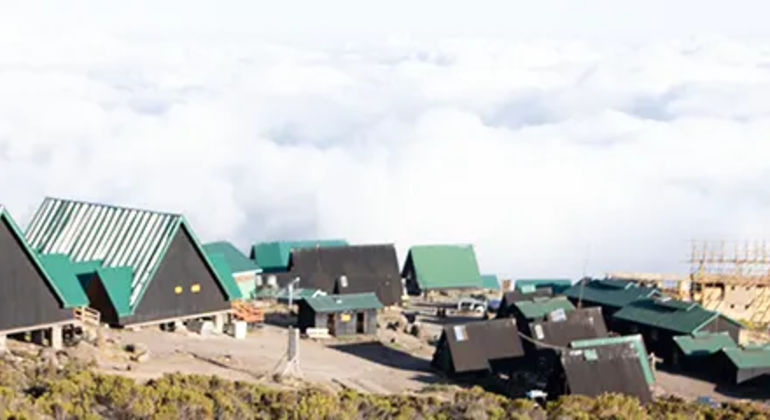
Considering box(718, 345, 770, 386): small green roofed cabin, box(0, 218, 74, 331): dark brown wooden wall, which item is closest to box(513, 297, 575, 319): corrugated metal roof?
box(718, 345, 770, 386): small green roofed cabin

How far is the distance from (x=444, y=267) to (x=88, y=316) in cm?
3109

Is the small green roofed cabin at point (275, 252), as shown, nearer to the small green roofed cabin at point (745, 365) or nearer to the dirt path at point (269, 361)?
the dirt path at point (269, 361)

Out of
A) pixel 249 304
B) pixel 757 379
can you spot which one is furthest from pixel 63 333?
pixel 757 379

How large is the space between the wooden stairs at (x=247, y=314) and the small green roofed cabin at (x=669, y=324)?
16959 millimetres

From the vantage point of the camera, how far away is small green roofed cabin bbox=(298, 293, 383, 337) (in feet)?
179

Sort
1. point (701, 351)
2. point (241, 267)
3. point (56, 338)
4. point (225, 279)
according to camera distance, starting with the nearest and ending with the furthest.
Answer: point (56, 338) → point (701, 351) → point (225, 279) → point (241, 267)

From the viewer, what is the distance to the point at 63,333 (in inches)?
1785

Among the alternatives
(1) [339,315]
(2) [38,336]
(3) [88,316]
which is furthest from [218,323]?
(2) [38,336]

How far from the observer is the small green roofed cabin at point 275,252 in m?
72.3

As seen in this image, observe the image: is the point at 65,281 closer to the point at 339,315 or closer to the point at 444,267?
the point at 339,315

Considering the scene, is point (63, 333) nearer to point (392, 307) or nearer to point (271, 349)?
point (271, 349)

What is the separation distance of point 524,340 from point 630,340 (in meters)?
5.20

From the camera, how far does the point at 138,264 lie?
49.2 meters

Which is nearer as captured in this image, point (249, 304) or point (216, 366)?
point (216, 366)
